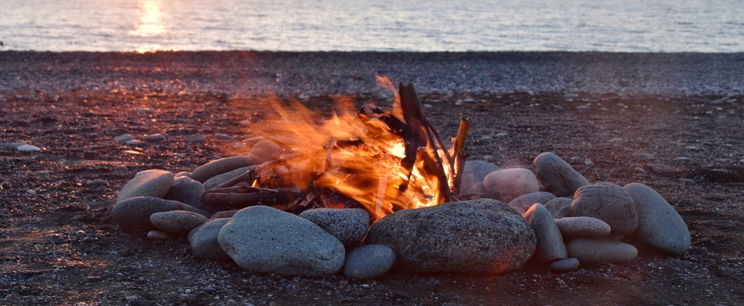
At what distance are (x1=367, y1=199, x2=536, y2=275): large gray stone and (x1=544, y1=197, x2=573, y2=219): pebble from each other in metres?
0.67

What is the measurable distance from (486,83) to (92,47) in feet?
55.7

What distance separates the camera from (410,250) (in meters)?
4.94

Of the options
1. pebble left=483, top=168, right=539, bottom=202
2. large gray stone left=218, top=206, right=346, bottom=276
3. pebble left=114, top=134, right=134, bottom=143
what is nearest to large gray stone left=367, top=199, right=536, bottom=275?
large gray stone left=218, top=206, right=346, bottom=276

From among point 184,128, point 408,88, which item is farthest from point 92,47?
point 408,88

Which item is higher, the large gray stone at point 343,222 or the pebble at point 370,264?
the large gray stone at point 343,222

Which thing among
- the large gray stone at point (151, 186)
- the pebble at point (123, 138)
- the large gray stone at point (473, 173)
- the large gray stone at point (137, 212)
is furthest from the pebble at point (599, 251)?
the pebble at point (123, 138)

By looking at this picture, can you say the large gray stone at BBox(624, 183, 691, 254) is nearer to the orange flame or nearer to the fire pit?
the fire pit

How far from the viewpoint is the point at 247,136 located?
32.8ft

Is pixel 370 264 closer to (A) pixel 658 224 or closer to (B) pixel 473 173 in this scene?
(A) pixel 658 224

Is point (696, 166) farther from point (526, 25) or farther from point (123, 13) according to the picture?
point (123, 13)

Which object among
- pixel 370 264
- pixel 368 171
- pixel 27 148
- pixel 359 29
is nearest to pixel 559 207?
pixel 368 171

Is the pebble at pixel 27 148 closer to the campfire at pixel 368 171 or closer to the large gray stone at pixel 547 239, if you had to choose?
the campfire at pixel 368 171

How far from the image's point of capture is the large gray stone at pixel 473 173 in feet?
22.3

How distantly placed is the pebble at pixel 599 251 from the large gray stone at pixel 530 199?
2.69 ft
